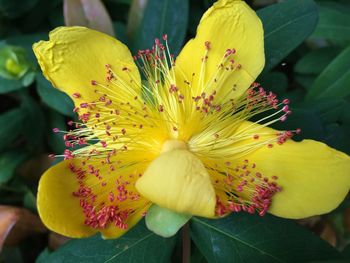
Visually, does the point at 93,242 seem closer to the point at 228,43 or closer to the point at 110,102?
the point at 110,102

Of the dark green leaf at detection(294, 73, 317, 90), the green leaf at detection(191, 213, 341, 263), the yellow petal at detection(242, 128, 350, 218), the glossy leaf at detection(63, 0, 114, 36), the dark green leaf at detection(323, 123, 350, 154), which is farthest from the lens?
the dark green leaf at detection(294, 73, 317, 90)

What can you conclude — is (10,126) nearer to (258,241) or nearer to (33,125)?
(33,125)

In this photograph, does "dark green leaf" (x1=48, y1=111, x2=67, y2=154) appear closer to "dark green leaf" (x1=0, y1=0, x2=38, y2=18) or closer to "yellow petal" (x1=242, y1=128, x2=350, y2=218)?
"dark green leaf" (x1=0, y1=0, x2=38, y2=18)

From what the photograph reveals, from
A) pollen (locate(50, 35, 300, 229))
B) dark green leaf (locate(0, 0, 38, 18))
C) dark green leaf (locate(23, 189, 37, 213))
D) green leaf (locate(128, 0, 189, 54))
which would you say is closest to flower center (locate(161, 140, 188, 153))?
pollen (locate(50, 35, 300, 229))

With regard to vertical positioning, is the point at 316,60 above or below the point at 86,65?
below

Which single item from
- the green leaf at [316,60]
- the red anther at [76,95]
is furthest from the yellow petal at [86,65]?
the green leaf at [316,60]

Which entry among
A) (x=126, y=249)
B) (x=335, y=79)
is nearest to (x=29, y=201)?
(x=126, y=249)

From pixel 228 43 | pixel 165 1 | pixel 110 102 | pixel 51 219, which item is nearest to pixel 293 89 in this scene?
pixel 165 1
